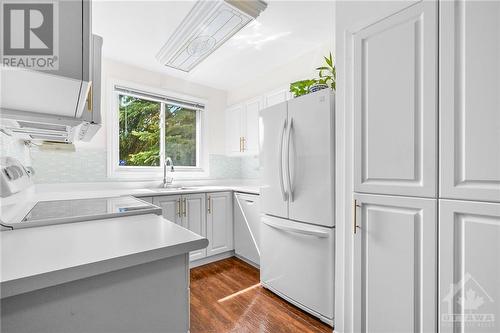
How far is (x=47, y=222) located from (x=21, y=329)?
0.52 m

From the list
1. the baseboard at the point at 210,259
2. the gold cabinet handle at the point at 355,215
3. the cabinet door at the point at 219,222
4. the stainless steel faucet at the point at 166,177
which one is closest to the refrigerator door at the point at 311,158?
the gold cabinet handle at the point at 355,215

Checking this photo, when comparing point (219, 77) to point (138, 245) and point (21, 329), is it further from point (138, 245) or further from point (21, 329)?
point (21, 329)

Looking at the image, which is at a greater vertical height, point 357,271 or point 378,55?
point 378,55

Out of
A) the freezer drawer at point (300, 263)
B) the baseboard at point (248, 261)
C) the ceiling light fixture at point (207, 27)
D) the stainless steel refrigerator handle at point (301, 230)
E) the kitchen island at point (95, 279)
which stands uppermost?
the ceiling light fixture at point (207, 27)

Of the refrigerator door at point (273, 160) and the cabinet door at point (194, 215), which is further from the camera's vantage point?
the cabinet door at point (194, 215)

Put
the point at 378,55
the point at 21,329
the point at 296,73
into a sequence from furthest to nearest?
the point at 296,73 → the point at 378,55 → the point at 21,329

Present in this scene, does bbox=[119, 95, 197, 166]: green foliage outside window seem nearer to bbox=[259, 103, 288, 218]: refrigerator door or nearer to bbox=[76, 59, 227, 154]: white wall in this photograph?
bbox=[76, 59, 227, 154]: white wall

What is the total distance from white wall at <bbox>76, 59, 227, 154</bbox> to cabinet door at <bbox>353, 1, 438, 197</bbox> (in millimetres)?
2592

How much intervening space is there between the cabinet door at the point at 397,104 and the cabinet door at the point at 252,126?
1850 millimetres

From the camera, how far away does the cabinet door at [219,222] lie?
2848 millimetres

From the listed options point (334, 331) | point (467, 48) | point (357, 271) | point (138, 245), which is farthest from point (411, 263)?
point (138, 245)

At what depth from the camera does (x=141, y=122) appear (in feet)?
10.4

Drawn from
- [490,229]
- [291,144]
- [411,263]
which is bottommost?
[411,263]

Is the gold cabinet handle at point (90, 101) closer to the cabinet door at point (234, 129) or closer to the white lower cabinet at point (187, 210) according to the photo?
the white lower cabinet at point (187, 210)
